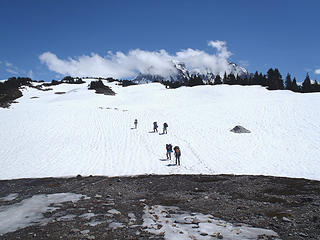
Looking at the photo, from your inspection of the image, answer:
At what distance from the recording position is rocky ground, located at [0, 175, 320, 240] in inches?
304

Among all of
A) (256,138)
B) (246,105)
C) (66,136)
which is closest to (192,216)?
(256,138)

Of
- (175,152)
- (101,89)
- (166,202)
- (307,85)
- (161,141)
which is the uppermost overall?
(101,89)

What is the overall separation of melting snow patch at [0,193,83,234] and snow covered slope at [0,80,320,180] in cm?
575

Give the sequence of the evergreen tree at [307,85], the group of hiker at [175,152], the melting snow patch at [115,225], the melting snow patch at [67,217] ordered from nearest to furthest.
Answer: the melting snow patch at [115,225] < the melting snow patch at [67,217] < the group of hiker at [175,152] < the evergreen tree at [307,85]

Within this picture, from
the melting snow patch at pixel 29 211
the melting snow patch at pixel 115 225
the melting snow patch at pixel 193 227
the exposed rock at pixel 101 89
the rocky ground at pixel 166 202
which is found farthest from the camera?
the exposed rock at pixel 101 89

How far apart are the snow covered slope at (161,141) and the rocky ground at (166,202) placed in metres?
2.84

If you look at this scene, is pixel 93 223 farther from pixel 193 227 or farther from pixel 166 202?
pixel 166 202

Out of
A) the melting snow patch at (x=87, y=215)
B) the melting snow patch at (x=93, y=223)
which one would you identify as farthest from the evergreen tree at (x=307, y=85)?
the melting snow patch at (x=93, y=223)

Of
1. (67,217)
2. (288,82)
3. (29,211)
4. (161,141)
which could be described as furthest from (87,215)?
(288,82)

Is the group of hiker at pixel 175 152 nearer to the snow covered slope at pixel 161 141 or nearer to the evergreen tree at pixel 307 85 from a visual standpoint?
the snow covered slope at pixel 161 141

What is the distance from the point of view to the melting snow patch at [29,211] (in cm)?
Answer: 855

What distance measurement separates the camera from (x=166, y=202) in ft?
35.8

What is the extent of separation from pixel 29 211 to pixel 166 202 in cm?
601

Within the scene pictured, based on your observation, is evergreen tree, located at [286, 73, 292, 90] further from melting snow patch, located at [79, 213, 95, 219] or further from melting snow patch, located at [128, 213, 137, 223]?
melting snow patch, located at [79, 213, 95, 219]
